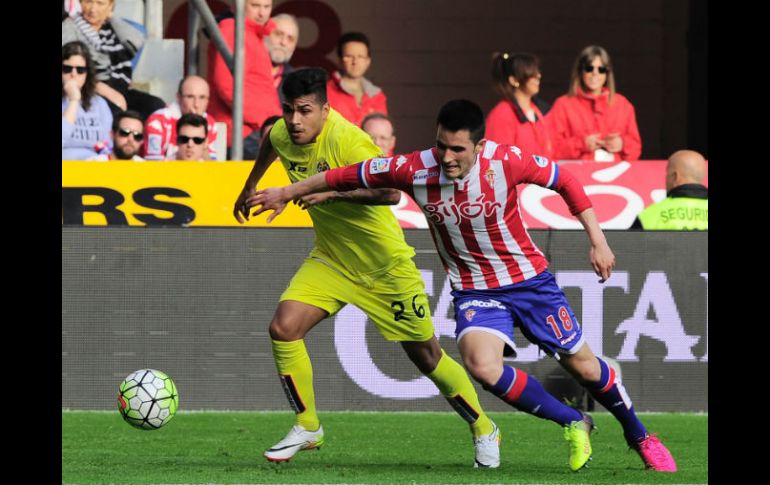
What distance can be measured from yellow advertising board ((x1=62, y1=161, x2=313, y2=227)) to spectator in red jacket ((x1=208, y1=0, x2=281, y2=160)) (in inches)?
57.9

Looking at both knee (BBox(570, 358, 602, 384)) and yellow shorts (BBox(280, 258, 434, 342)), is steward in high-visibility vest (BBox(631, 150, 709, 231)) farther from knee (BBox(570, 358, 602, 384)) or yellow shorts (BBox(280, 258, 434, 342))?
knee (BBox(570, 358, 602, 384))

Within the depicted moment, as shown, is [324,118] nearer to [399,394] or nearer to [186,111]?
[399,394]

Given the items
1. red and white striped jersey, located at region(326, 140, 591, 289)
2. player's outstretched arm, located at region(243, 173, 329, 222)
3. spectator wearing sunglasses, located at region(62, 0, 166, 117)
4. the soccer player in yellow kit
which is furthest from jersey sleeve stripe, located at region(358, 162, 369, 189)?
spectator wearing sunglasses, located at region(62, 0, 166, 117)

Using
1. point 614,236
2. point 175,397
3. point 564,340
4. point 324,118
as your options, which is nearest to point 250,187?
point 324,118

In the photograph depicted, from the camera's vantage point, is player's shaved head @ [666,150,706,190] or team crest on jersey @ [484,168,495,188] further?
player's shaved head @ [666,150,706,190]

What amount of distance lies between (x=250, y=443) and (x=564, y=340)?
7.75 feet

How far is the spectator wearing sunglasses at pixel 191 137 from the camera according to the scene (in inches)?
462

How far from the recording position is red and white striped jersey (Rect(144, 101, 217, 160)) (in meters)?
11.9

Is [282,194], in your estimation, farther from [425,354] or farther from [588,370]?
[588,370]

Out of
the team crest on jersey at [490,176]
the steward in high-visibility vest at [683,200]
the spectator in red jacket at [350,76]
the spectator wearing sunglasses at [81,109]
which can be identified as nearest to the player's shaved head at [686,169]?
the steward in high-visibility vest at [683,200]

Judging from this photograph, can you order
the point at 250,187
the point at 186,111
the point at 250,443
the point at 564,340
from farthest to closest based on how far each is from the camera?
the point at 186,111 < the point at 250,443 < the point at 250,187 < the point at 564,340

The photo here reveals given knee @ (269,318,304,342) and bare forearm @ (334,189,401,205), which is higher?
bare forearm @ (334,189,401,205)

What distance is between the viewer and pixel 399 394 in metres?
10.8

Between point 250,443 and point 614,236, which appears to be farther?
point 614,236
